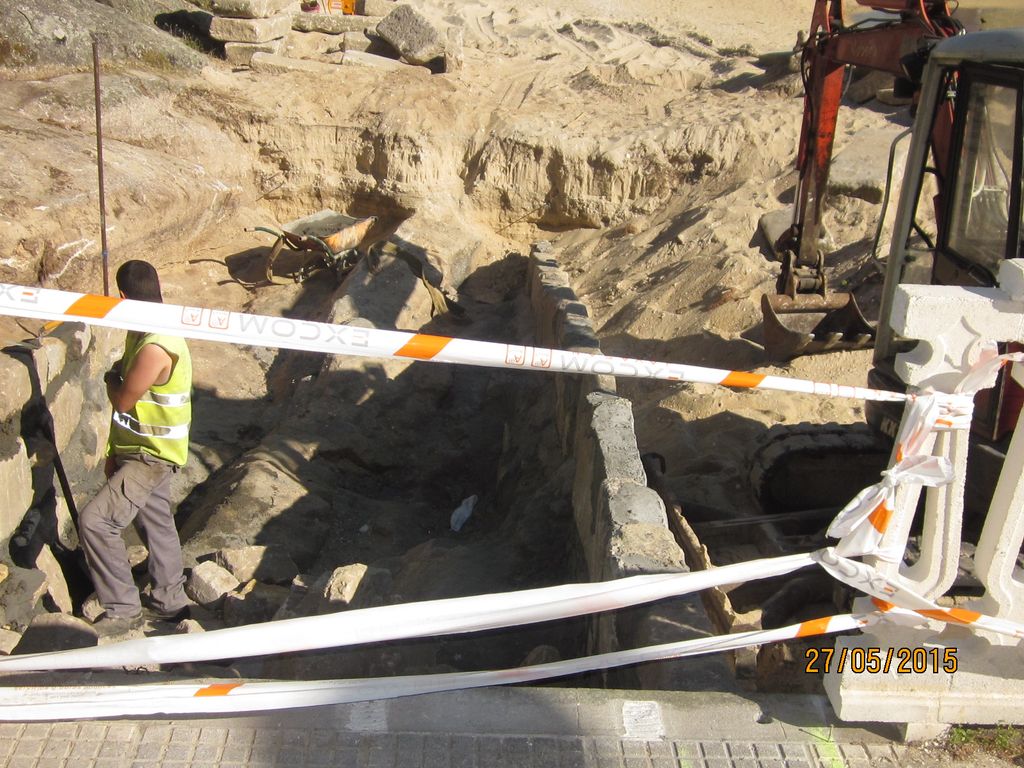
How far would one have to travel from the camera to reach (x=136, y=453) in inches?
179

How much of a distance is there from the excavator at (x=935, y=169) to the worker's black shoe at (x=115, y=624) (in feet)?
12.5

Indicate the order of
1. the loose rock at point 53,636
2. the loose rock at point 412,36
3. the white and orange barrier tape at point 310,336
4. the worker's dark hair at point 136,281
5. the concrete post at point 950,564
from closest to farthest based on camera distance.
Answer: the white and orange barrier tape at point 310,336 → the concrete post at point 950,564 → the loose rock at point 53,636 → the worker's dark hair at point 136,281 → the loose rock at point 412,36

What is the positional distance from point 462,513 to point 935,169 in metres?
3.94

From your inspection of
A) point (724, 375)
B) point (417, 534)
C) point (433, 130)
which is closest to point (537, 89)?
point (433, 130)

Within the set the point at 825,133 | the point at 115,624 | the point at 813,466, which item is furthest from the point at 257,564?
the point at 825,133

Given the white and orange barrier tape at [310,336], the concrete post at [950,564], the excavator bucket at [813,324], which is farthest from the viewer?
the excavator bucket at [813,324]

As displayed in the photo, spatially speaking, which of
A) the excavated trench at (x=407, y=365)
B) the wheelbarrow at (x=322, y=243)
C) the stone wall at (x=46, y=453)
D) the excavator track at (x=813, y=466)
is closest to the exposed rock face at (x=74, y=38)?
the excavated trench at (x=407, y=365)

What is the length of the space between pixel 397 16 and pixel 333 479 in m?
9.00

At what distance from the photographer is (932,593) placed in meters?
2.83

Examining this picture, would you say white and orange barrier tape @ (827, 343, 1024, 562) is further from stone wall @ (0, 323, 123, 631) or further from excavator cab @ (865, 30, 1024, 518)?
stone wall @ (0, 323, 123, 631)

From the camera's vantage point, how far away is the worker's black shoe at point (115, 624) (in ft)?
15.0

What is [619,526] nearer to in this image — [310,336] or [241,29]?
[310,336]
